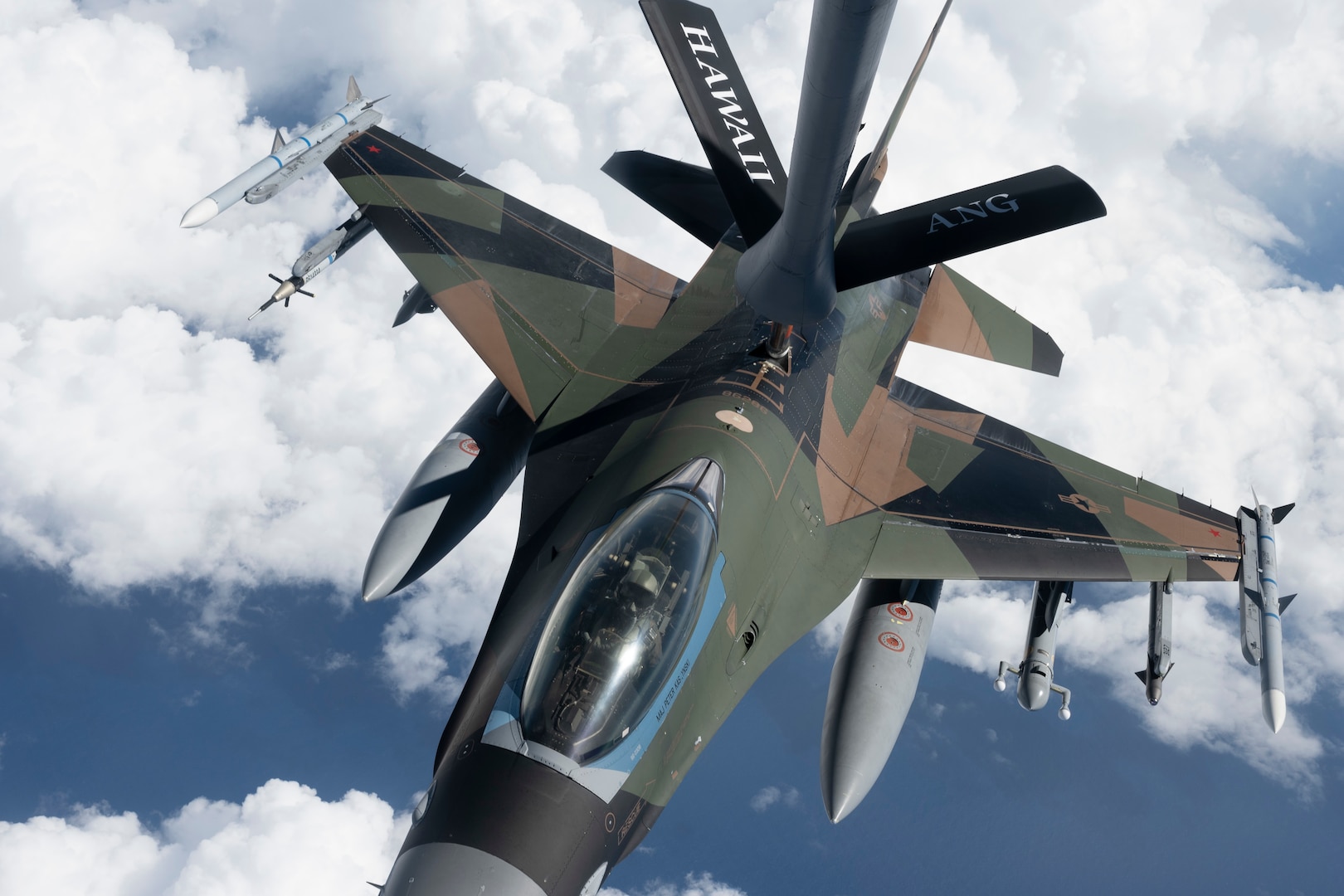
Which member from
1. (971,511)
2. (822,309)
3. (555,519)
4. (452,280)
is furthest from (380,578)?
(971,511)

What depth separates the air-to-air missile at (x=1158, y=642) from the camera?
11.2m

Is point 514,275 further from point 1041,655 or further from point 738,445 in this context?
point 1041,655

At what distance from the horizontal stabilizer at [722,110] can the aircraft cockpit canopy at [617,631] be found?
327 centimetres

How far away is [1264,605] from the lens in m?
10.7

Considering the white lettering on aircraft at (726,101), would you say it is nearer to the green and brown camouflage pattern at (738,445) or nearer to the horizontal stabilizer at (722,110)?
the horizontal stabilizer at (722,110)

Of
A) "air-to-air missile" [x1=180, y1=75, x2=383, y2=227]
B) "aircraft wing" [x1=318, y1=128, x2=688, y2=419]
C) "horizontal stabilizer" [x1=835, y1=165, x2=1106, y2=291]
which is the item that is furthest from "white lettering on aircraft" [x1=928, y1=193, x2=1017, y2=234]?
"air-to-air missile" [x1=180, y1=75, x2=383, y2=227]

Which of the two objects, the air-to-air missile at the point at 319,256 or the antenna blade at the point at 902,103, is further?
the air-to-air missile at the point at 319,256

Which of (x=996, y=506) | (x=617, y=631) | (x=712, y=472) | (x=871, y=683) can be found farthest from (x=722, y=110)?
(x=871, y=683)

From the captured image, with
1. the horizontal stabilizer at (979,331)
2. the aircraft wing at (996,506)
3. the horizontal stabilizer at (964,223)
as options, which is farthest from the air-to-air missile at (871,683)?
the horizontal stabilizer at (964,223)

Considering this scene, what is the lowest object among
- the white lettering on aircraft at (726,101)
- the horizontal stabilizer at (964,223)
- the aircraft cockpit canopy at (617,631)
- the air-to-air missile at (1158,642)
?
the aircraft cockpit canopy at (617,631)

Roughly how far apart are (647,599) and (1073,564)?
651cm

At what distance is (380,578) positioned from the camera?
1038 cm

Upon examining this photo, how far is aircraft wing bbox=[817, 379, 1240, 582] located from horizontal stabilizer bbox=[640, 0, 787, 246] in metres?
3.05

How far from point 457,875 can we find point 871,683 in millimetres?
5703
